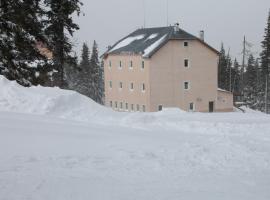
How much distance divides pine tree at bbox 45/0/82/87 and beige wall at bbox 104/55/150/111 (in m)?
27.2

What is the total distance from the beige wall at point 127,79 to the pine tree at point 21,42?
1279 inches

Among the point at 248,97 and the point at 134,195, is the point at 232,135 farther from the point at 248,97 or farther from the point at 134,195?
the point at 248,97

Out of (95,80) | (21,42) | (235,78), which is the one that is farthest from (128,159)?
(95,80)

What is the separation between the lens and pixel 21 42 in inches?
985

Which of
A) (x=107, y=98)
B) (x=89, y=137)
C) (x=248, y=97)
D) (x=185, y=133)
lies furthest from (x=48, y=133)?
(x=248, y=97)

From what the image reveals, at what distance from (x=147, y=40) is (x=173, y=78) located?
5.91 metres

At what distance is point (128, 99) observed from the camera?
204 ft

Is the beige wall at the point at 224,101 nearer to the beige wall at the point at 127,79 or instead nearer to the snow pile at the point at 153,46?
the beige wall at the point at 127,79

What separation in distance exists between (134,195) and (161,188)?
0.72 m

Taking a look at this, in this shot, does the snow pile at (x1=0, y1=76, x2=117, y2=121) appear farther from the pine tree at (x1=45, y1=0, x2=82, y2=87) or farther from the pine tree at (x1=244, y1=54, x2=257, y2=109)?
the pine tree at (x1=244, y1=54, x2=257, y2=109)

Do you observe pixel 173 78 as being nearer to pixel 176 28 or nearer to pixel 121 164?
pixel 176 28

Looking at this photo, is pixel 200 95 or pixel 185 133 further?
pixel 200 95

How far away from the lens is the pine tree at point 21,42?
24.3m

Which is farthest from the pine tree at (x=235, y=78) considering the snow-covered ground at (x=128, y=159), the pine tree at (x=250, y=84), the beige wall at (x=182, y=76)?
the snow-covered ground at (x=128, y=159)
